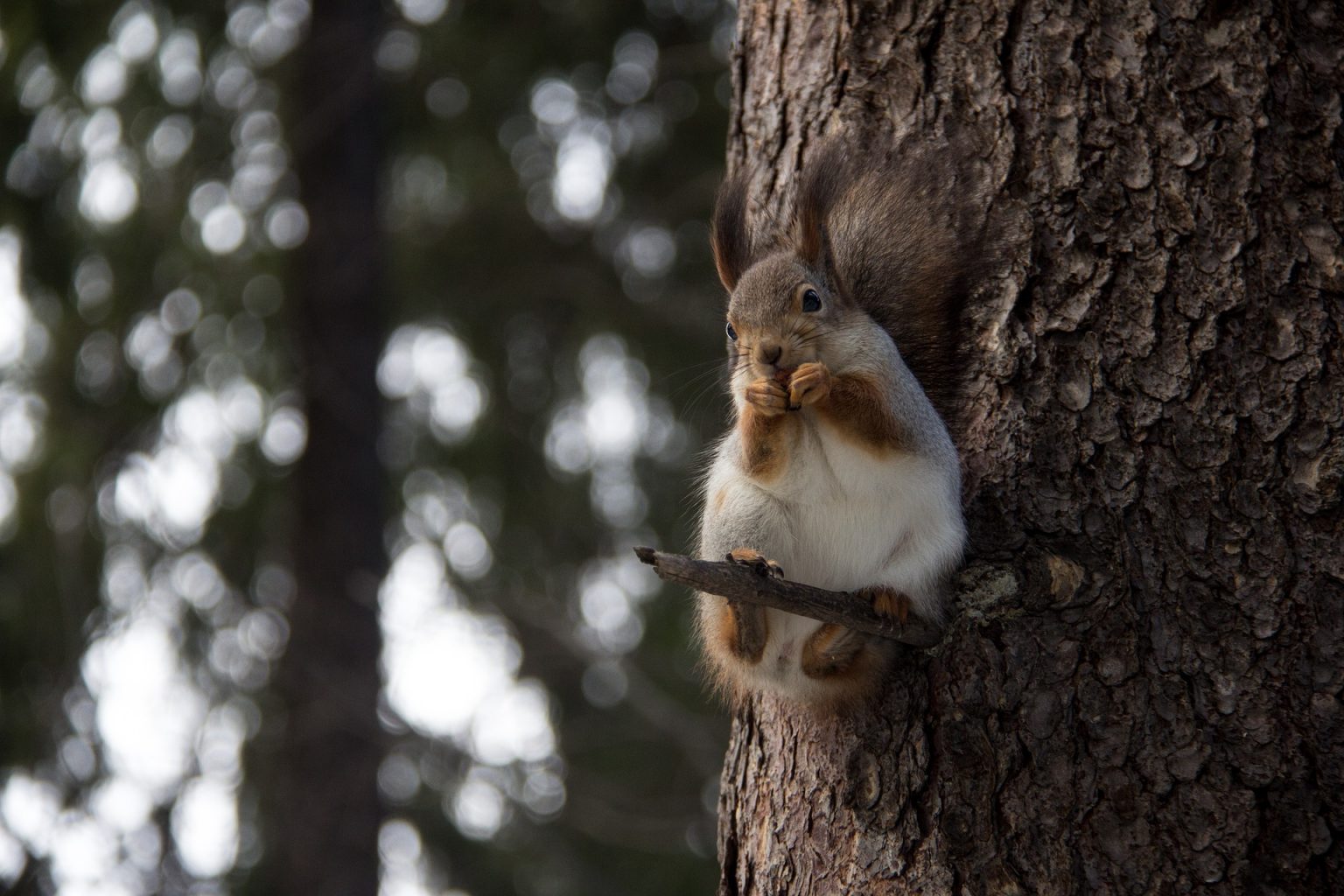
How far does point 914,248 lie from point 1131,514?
0.50 m

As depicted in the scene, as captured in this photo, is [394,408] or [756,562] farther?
[394,408]

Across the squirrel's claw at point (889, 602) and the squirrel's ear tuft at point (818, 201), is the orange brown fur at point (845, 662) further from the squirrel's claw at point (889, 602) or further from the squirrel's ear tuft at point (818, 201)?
the squirrel's ear tuft at point (818, 201)

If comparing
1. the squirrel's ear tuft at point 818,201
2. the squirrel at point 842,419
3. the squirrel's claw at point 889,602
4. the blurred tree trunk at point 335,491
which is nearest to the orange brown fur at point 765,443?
the squirrel at point 842,419

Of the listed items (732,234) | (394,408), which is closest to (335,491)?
(394,408)

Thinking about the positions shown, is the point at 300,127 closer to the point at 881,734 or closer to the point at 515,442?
the point at 515,442

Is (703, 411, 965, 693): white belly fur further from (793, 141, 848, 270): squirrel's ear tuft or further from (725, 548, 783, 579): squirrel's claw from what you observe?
(793, 141, 848, 270): squirrel's ear tuft

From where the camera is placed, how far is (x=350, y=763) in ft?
16.7

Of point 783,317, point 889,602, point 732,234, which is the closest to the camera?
point 889,602

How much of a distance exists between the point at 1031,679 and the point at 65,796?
10.8 ft

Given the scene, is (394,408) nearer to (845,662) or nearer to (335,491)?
(335,491)

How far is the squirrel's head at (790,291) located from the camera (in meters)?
1.76

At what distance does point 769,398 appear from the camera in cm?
164

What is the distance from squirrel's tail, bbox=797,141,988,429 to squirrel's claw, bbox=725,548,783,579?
0.39 meters

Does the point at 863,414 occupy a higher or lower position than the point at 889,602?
higher
